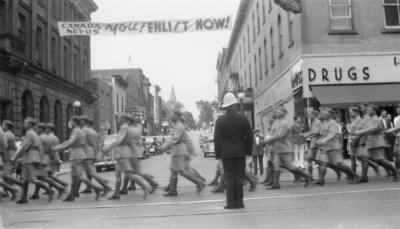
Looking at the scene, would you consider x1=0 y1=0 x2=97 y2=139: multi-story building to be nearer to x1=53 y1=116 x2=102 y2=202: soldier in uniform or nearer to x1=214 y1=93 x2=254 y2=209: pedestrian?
x1=53 y1=116 x2=102 y2=202: soldier in uniform

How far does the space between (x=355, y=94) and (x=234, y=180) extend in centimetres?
1307

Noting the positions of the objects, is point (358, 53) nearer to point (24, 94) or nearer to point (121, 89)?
point (24, 94)

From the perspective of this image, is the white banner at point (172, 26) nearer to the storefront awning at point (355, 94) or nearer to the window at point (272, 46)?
the storefront awning at point (355, 94)

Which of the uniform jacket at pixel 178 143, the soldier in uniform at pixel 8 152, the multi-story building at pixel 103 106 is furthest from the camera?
the multi-story building at pixel 103 106

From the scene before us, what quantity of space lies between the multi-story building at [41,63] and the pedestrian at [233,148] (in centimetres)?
1733

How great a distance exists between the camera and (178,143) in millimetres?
9961

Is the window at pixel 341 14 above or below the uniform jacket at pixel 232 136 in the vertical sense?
above

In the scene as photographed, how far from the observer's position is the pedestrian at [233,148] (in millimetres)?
7504

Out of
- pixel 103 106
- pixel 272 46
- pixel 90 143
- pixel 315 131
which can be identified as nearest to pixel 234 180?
pixel 90 143

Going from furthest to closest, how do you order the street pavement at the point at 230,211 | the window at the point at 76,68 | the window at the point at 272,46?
1. the window at the point at 76,68
2. the window at the point at 272,46
3. the street pavement at the point at 230,211

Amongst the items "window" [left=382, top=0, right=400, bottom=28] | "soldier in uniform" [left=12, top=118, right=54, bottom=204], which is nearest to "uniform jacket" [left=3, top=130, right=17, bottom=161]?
"soldier in uniform" [left=12, top=118, right=54, bottom=204]

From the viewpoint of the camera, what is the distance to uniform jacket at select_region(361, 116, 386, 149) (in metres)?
10.8

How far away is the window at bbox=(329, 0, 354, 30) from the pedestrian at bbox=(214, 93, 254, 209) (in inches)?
Answer: 543

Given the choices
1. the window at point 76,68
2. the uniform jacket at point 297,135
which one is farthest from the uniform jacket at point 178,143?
the window at point 76,68
